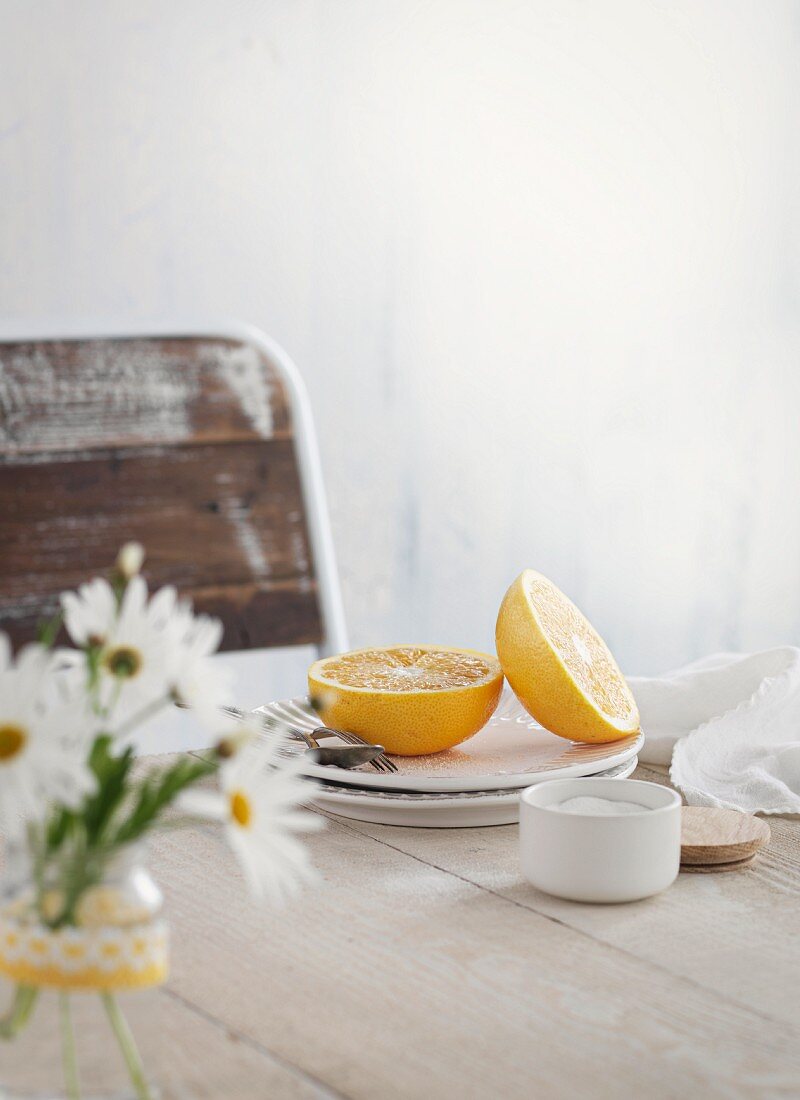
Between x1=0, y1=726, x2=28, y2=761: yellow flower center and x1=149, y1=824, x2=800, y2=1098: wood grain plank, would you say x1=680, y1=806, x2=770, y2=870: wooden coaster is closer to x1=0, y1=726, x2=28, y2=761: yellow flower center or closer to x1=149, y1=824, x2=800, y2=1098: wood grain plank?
x1=149, y1=824, x2=800, y2=1098: wood grain plank

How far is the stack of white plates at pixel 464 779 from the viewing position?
2.68ft

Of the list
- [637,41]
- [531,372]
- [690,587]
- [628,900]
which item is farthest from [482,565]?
[628,900]

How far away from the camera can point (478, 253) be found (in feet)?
7.63

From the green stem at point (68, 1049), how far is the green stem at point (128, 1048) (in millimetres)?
13

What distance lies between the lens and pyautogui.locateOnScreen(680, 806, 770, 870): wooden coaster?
0.76 metres

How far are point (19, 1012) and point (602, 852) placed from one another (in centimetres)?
34

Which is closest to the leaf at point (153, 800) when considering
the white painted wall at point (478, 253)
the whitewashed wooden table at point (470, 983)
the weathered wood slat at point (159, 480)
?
the whitewashed wooden table at point (470, 983)

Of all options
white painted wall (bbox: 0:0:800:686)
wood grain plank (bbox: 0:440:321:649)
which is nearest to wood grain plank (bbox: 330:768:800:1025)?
wood grain plank (bbox: 0:440:321:649)

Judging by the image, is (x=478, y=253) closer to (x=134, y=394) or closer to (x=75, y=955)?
(x=134, y=394)

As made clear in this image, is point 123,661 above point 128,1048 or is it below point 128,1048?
above

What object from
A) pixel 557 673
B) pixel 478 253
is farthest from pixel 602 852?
pixel 478 253

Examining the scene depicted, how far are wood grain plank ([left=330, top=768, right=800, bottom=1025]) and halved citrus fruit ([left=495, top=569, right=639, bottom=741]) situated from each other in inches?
4.1

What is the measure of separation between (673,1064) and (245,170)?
1795 mm

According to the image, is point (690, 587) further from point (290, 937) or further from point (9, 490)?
point (290, 937)
